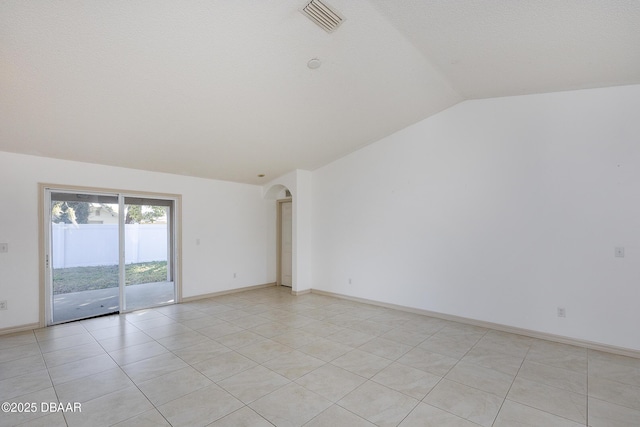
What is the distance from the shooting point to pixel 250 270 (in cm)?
674

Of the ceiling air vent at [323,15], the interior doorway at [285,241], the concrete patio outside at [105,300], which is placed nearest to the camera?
the ceiling air vent at [323,15]

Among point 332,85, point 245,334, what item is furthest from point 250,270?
point 332,85

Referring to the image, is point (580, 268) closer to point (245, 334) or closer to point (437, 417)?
point (437, 417)

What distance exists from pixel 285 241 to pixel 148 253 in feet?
9.63

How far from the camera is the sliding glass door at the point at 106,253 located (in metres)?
4.44

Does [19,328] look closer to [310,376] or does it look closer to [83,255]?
[83,255]

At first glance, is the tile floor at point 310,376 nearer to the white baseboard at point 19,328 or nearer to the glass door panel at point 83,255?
the white baseboard at point 19,328

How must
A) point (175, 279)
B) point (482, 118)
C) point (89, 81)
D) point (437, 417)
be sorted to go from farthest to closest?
point (175, 279) → point (482, 118) → point (89, 81) → point (437, 417)

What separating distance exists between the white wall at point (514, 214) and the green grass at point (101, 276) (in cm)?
382

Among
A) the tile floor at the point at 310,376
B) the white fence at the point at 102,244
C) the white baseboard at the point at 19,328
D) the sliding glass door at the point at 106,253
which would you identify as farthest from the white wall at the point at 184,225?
the tile floor at the point at 310,376

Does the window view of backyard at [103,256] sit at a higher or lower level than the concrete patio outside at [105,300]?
higher

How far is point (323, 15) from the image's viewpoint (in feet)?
8.22

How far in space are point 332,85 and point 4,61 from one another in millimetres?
3022

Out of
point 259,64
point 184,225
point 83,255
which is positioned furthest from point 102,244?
A: point 259,64
